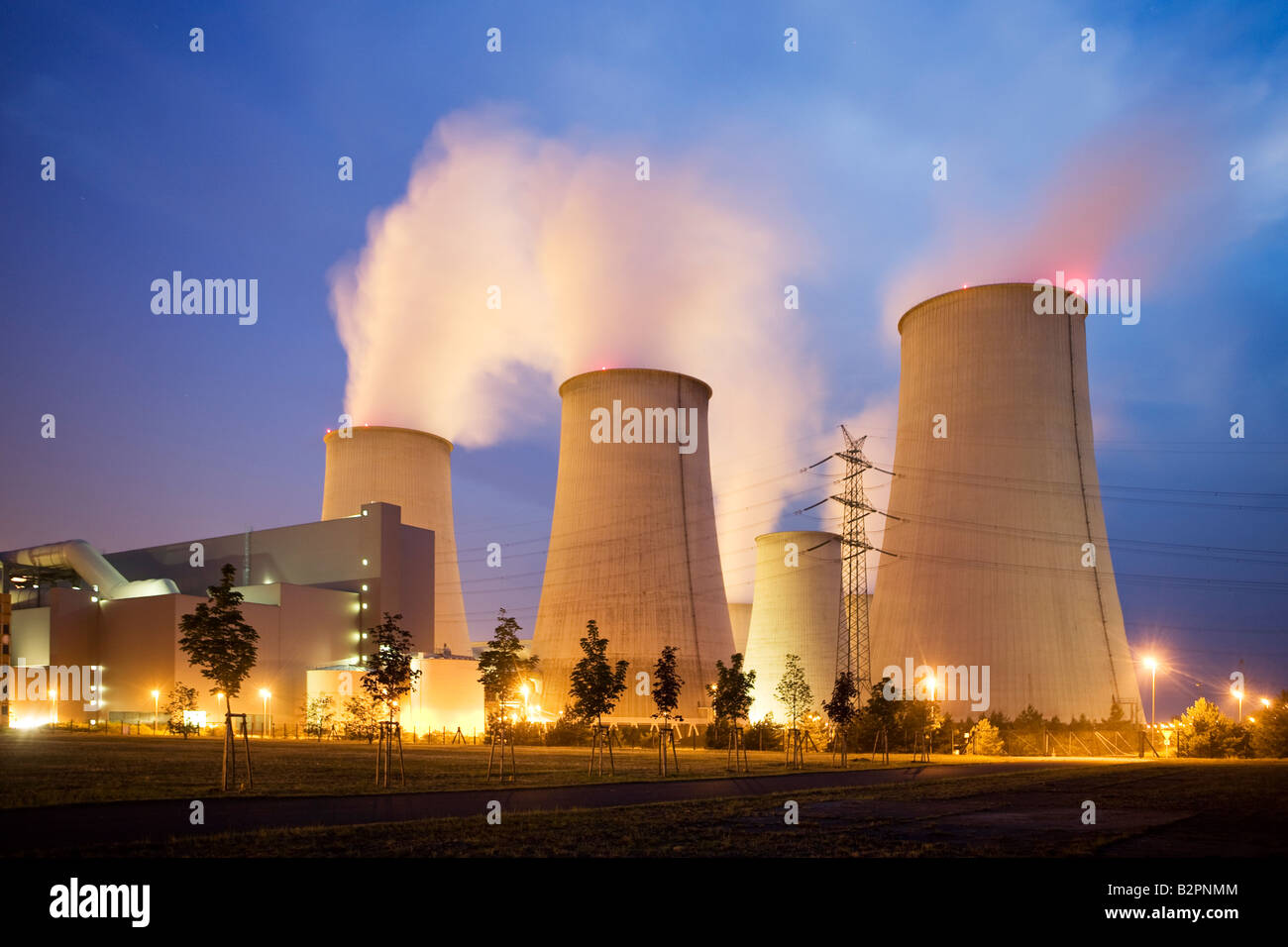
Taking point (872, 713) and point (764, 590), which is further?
point (764, 590)

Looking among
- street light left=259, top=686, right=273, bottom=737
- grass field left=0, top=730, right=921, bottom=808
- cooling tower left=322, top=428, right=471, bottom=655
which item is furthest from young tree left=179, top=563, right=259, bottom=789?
street light left=259, top=686, right=273, bottom=737

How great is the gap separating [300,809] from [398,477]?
31506 millimetres

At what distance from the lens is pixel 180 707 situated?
32969 millimetres

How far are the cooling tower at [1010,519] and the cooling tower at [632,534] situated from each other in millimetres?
7007

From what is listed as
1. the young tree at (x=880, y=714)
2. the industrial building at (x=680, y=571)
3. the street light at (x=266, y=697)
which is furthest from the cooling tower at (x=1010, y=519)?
the street light at (x=266, y=697)

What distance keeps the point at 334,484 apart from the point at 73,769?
1049 inches

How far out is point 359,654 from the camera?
139 feet

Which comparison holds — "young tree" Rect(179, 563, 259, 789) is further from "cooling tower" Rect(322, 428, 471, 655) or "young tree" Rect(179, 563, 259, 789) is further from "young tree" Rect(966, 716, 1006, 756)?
"cooling tower" Rect(322, 428, 471, 655)

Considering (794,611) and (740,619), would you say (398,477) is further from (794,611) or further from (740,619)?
(740,619)

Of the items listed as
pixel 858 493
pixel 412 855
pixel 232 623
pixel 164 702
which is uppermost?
pixel 858 493

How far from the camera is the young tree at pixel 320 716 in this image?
3444 cm

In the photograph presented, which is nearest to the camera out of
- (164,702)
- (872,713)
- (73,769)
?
(73,769)

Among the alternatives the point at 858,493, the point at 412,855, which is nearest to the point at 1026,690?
the point at 858,493
